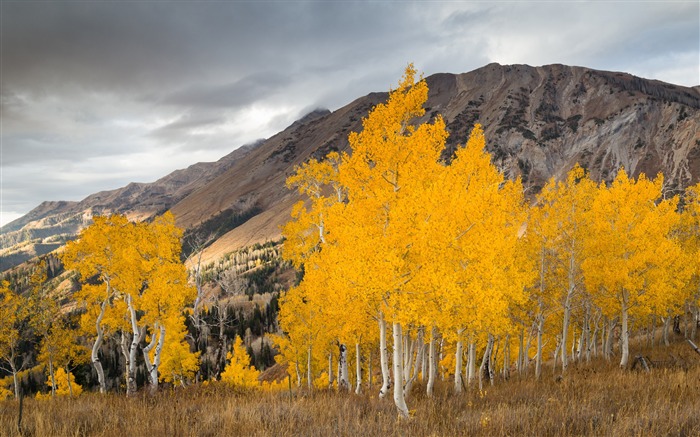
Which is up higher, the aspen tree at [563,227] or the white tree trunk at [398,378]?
the aspen tree at [563,227]

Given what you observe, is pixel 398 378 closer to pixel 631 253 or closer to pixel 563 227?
pixel 563 227

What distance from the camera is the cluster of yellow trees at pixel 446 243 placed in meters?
10.4

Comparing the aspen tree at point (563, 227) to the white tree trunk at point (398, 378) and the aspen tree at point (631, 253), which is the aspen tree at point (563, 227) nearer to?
the aspen tree at point (631, 253)

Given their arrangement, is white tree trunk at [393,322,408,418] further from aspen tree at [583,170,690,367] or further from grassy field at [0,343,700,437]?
aspen tree at [583,170,690,367]

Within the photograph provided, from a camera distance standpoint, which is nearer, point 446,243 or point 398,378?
point 398,378

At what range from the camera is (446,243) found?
35.1ft

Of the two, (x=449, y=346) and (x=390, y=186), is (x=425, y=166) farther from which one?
(x=449, y=346)

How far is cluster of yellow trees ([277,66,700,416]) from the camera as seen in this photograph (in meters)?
10.4

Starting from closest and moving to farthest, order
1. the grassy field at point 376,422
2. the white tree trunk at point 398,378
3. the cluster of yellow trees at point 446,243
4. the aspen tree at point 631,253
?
the grassy field at point 376,422 → the white tree trunk at point 398,378 → the cluster of yellow trees at point 446,243 → the aspen tree at point 631,253

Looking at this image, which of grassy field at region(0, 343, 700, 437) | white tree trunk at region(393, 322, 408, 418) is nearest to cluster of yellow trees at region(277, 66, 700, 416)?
white tree trunk at region(393, 322, 408, 418)

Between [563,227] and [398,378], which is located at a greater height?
[563,227]

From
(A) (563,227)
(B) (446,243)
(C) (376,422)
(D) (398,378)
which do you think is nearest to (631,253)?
(A) (563,227)

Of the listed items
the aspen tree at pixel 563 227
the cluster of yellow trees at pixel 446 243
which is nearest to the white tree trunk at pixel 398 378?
the cluster of yellow trees at pixel 446 243

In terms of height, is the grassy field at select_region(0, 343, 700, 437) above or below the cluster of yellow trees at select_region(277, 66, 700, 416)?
below
